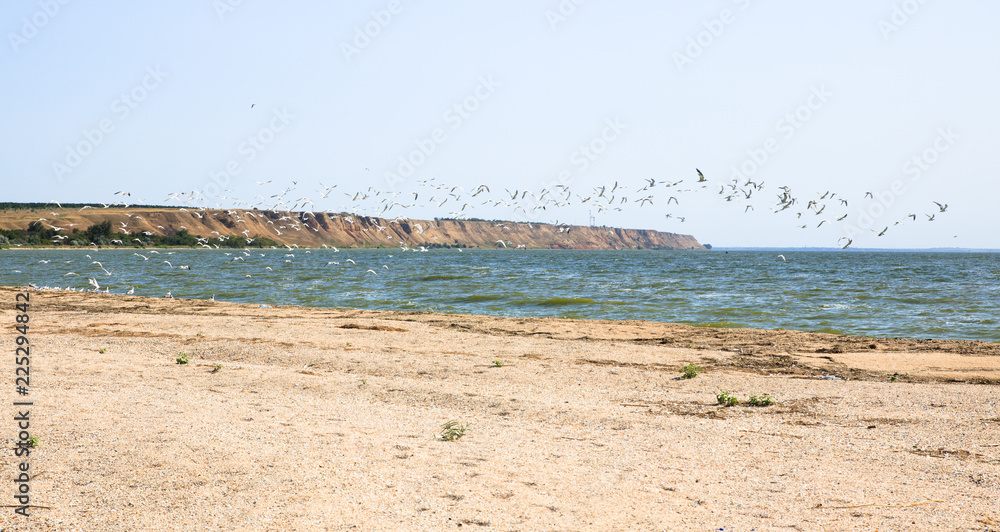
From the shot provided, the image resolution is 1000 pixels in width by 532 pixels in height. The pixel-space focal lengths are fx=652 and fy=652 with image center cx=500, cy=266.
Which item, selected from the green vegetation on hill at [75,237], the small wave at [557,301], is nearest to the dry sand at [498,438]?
the small wave at [557,301]

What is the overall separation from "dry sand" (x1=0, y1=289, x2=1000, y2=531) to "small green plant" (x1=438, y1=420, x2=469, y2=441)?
0.13m

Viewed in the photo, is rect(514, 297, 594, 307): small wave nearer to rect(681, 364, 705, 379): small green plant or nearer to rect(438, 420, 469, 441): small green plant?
rect(681, 364, 705, 379): small green plant

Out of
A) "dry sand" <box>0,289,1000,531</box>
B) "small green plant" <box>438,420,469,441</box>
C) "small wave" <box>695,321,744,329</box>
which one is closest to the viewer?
"dry sand" <box>0,289,1000,531</box>

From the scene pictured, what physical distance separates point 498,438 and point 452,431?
510mm

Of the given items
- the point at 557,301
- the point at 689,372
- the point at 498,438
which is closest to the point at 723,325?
the point at 557,301

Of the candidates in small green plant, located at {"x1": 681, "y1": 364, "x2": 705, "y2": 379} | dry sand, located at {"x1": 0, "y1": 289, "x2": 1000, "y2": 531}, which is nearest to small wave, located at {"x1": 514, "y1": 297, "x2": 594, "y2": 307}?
dry sand, located at {"x1": 0, "y1": 289, "x2": 1000, "y2": 531}

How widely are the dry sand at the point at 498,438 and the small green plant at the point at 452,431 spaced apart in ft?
0.43

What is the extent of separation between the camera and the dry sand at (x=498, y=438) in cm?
496

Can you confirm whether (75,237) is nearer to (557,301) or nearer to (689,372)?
(557,301)

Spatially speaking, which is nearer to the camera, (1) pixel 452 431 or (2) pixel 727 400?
(1) pixel 452 431

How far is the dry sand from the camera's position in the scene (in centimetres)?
496

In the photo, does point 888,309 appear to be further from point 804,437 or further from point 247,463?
point 247,463

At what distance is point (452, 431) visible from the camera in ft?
23.2

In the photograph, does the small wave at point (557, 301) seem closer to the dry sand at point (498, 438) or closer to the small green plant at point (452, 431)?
the dry sand at point (498, 438)
